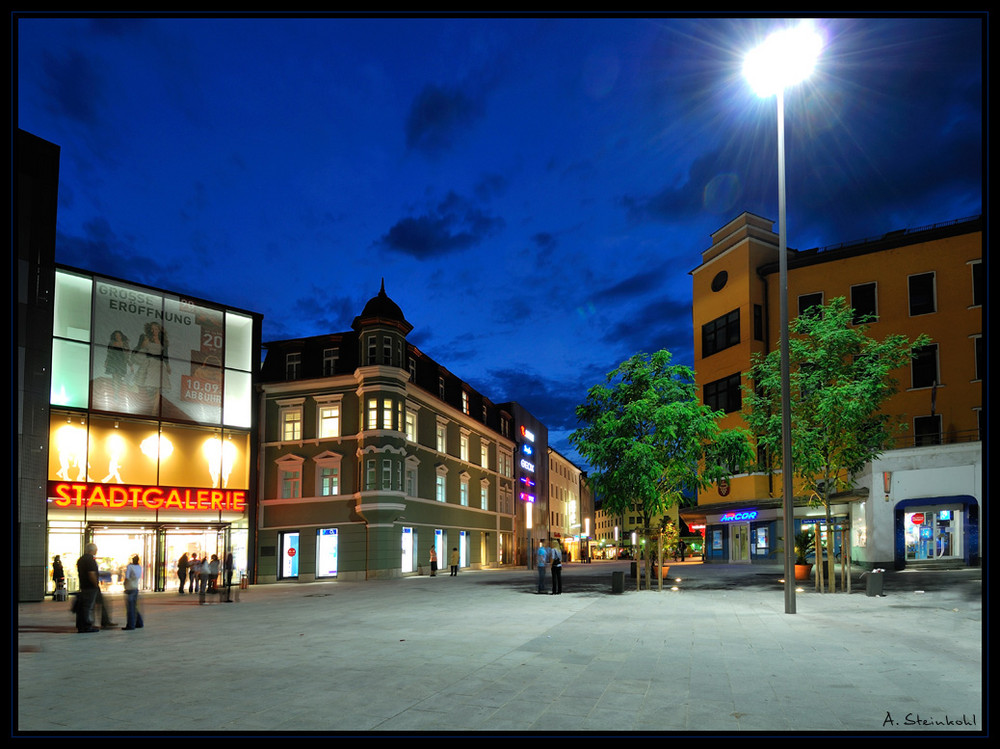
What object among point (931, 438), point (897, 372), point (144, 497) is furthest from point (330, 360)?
point (931, 438)

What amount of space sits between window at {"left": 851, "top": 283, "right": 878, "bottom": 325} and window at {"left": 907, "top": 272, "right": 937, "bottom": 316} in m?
1.91

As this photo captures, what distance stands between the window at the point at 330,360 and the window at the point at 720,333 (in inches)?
1003

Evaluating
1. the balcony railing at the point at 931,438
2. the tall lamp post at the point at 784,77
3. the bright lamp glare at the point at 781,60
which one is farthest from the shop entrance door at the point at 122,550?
the balcony railing at the point at 931,438

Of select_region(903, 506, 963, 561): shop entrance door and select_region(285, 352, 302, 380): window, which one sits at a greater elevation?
select_region(285, 352, 302, 380): window

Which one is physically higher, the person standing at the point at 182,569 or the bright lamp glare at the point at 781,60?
the bright lamp glare at the point at 781,60

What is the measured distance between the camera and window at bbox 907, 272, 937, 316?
41.4m

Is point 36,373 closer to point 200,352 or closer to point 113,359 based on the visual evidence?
point 113,359

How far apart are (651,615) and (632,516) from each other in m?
177

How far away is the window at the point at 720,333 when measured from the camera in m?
50.7

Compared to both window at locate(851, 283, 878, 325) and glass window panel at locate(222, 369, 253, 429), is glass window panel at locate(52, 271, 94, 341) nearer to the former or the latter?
glass window panel at locate(222, 369, 253, 429)

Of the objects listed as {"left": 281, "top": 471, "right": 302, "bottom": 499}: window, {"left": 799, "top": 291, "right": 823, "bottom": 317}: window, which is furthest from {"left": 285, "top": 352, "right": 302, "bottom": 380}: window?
{"left": 799, "top": 291, "right": 823, "bottom": 317}: window

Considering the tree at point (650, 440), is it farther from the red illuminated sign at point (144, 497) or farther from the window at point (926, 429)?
the red illuminated sign at point (144, 497)
